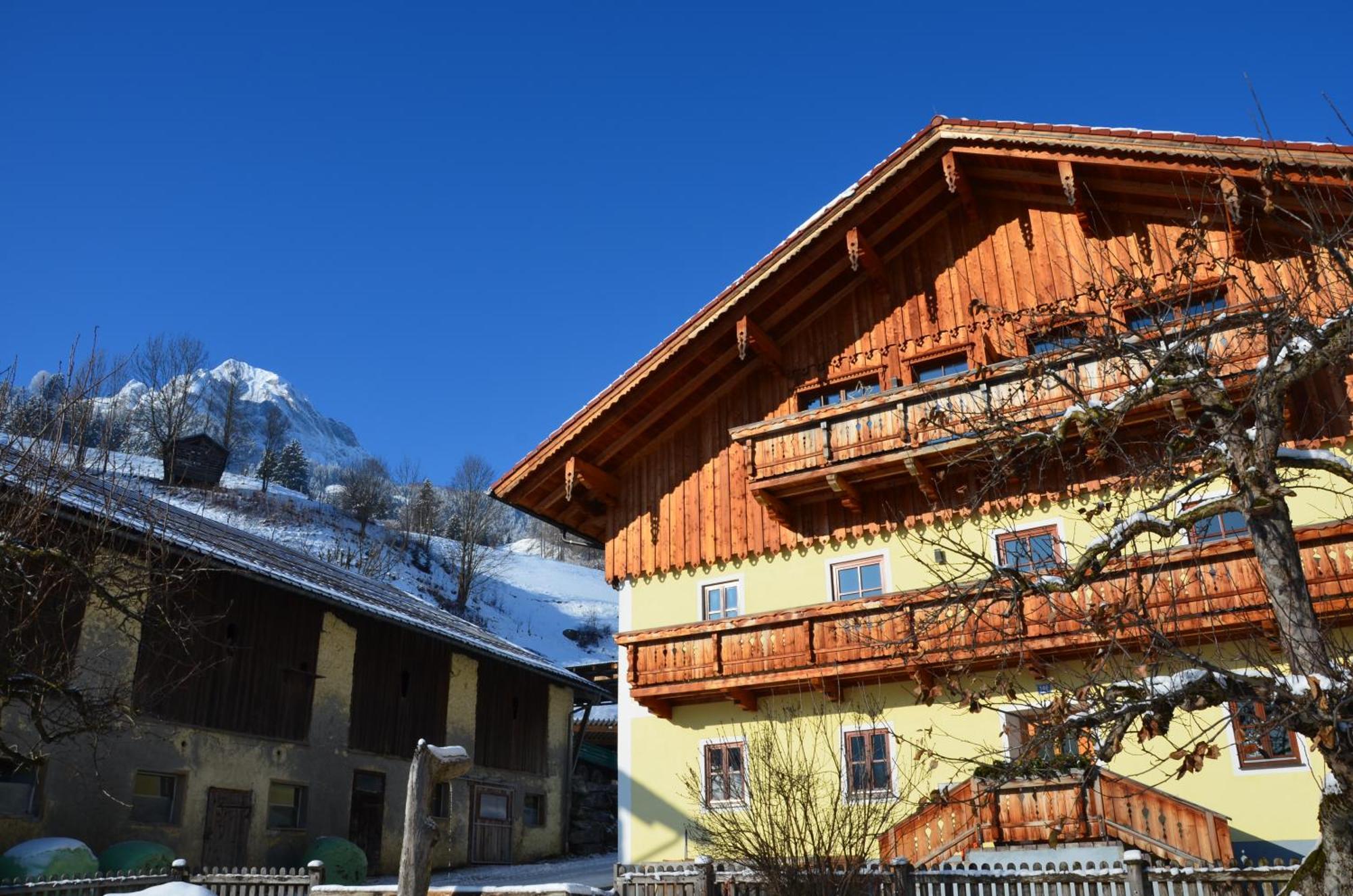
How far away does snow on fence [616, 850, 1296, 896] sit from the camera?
11789mm

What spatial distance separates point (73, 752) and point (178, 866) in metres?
4.71

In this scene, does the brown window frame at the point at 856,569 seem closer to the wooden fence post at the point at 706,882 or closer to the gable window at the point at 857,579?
the gable window at the point at 857,579

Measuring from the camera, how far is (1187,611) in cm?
1541

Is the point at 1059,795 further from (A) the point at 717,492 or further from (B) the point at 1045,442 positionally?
(A) the point at 717,492

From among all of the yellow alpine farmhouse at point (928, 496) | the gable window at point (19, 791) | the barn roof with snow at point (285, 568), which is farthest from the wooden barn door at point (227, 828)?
the yellow alpine farmhouse at point (928, 496)

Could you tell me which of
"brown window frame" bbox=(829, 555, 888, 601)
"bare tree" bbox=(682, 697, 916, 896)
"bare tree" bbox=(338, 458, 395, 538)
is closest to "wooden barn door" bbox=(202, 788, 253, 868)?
"bare tree" bbox=(682, 697, 916, 896)

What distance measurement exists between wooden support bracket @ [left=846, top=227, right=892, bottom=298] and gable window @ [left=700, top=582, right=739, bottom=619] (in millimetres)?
6551

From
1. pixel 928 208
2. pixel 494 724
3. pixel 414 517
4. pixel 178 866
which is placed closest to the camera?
pixel 178 866

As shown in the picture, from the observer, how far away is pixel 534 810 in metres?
33.3

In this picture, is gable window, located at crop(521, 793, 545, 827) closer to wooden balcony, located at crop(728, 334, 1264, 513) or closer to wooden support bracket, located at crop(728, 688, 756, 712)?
wooden support bracket, located at crop(728, 688, 756, 712)

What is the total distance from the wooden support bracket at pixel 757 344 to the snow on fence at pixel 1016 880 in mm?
10080

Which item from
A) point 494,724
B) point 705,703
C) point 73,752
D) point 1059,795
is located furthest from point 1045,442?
point 494,724

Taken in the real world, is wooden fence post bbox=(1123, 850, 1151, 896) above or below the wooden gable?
below

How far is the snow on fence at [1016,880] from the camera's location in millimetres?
11789
